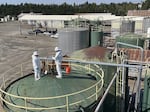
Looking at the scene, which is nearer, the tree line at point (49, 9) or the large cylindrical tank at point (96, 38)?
the large cylindrical tank at point (96, 38)

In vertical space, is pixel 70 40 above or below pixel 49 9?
below

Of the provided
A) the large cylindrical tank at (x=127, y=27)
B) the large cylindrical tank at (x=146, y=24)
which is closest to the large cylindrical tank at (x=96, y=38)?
the large cylindrical tank at (x=127, y=27)

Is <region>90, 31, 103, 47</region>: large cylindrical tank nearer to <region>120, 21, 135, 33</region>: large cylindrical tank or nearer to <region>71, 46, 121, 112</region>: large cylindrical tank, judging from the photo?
<region>120, 21, 135, 33</region>: large cylindrical tank

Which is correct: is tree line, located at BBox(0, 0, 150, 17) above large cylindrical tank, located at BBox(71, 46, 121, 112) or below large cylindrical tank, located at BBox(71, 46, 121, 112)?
above

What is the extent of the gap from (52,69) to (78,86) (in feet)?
5.95

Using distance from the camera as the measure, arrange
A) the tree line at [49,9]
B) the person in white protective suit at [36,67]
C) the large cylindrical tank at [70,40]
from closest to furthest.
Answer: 1. the person in white protective suit at [36,67]
2. the large cylindrical tank at [70,40]
3. the tree line at [49,9]

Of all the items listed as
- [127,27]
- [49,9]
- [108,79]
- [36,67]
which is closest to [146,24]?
[127,27]

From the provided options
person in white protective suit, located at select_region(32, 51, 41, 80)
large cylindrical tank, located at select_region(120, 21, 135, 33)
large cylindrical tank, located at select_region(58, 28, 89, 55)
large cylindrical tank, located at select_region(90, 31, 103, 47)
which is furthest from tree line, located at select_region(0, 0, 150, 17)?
person in white protective suit, located at select_region(32, 51, 41, 80)

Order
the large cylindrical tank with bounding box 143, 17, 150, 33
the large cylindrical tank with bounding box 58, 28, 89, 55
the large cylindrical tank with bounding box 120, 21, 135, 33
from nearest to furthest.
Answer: the large cylindrical tank with bounding box 58, 28, 89, 55
the large cylindrical tank with bounding box 120, 21, 135, 33
the large cylindrical tank with bounding box 143, 17, 150, 33

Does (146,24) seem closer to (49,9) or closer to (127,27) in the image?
(127,27)

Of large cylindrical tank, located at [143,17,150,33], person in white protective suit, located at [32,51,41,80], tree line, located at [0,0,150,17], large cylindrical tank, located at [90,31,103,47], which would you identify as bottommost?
large cylindrical tank, located at [90,31,103,47]

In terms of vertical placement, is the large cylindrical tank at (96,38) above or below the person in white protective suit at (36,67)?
below

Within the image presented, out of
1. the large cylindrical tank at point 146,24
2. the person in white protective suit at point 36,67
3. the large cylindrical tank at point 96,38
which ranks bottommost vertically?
the large cylindrical tank at point 96,38

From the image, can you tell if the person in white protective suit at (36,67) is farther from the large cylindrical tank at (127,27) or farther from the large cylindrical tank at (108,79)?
the large cylindrical tank at (127,27)
